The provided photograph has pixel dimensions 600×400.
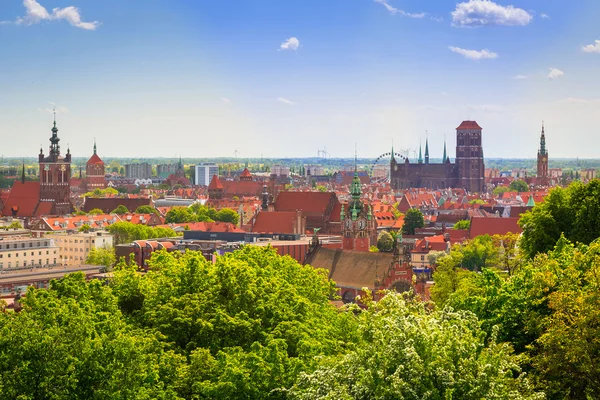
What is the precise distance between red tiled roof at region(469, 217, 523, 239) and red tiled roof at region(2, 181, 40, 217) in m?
72.0

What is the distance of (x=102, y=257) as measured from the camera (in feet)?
333

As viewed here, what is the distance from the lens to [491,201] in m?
196

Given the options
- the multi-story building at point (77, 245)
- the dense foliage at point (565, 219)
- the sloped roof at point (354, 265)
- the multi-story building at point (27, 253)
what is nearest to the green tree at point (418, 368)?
the dense foliage at point (565, 219)

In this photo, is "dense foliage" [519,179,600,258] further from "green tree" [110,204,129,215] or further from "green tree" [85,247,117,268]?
"green tree" [110,204,129,215]

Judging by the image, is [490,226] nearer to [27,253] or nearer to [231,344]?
[27,253]

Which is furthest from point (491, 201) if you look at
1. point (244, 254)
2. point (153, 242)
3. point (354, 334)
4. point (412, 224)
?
point (354, 334)

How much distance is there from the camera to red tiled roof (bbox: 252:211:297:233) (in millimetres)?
115375

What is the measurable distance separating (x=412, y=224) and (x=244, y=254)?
94.3m

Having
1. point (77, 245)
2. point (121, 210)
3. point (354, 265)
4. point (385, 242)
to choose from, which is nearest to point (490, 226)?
point (385, 242)

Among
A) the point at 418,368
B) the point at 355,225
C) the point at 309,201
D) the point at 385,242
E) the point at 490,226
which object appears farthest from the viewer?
the point at 309,201

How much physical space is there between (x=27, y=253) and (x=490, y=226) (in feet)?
161

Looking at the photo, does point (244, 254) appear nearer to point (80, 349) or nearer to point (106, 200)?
point (80, 349)

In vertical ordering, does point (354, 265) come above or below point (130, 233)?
above

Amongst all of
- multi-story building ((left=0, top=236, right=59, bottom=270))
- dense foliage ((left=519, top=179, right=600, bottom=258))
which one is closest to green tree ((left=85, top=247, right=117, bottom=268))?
multi-story building ((left=0, top=236, right=59, bottom=270))
